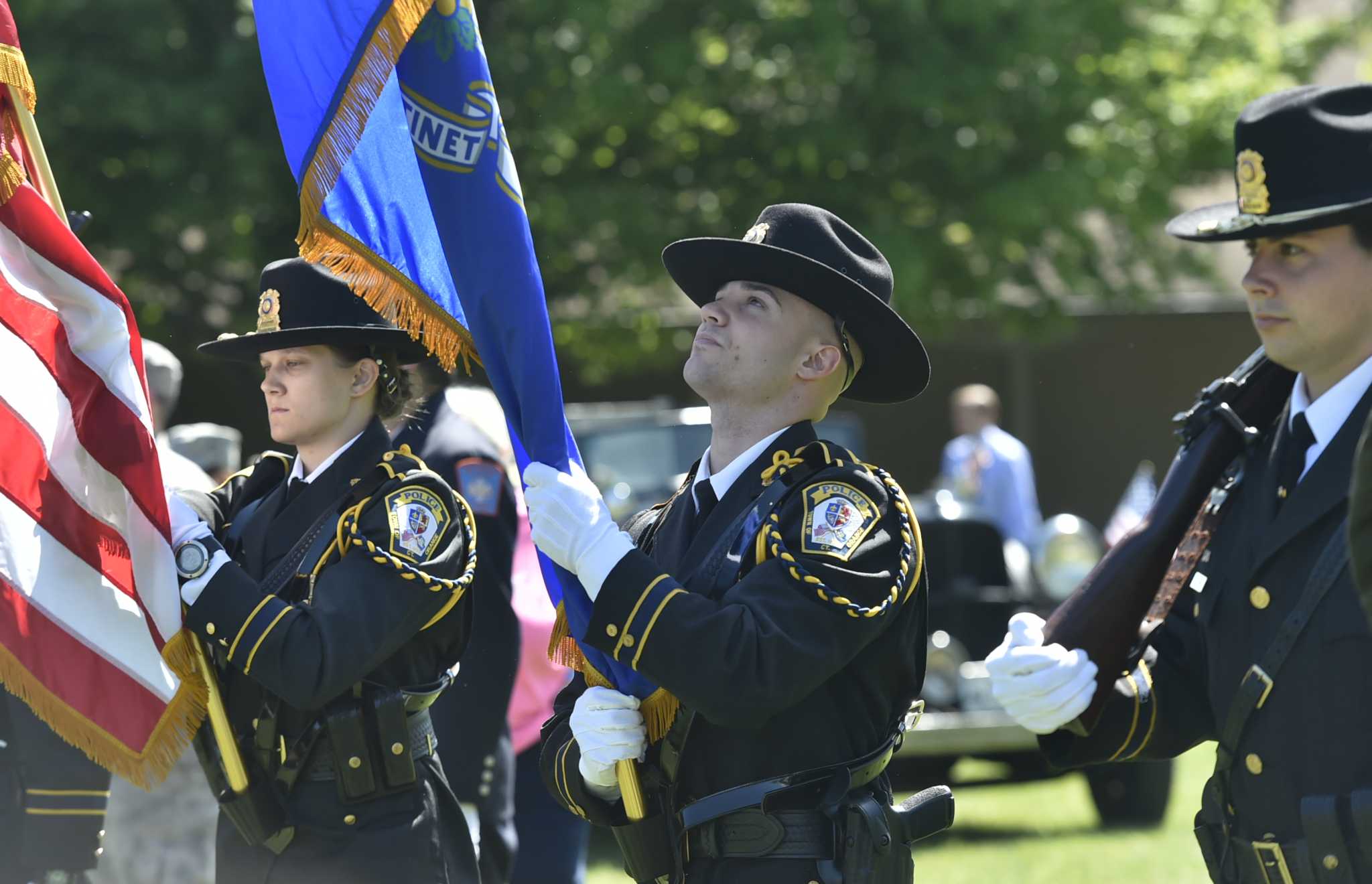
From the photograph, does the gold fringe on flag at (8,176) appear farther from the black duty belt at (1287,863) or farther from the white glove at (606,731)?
the black duty belt at (1287,863)

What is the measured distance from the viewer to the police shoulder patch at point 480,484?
223 inches

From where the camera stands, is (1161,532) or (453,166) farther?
(1161,532)

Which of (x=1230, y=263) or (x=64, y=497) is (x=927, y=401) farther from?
(x=64, y=497)

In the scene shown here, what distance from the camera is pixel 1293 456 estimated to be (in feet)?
10.9

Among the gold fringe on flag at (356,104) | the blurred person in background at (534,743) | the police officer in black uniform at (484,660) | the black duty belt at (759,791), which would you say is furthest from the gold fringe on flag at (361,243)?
the blurred person in background at (534,743)

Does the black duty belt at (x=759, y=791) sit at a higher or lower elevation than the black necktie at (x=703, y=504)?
lower

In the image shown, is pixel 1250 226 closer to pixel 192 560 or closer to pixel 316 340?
pixel 316 340

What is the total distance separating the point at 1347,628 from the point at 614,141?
12193mm

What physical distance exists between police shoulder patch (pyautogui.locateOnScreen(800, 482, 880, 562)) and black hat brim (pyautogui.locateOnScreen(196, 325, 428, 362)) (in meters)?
1.21

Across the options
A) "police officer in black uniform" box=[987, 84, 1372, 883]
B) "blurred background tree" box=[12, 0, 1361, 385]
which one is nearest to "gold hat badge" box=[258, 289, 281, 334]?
"police officer in black uniform" box=[987, 84, 1372, 883]

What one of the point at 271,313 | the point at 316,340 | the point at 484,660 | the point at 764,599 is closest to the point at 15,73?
the point at 271,313

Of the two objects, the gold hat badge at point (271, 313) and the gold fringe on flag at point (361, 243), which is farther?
the gold hat badge at point (271, 313)

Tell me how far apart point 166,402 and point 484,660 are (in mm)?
1738

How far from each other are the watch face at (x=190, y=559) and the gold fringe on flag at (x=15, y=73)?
106 centimetres
